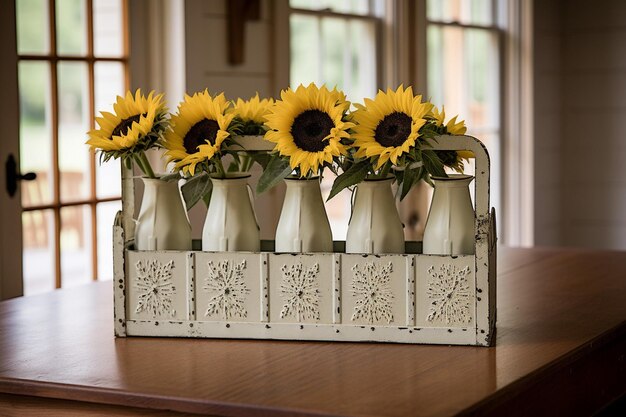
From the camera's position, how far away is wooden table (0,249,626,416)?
1389 mm

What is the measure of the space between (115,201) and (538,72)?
9.55 ft

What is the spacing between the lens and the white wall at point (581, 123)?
18.9 feet

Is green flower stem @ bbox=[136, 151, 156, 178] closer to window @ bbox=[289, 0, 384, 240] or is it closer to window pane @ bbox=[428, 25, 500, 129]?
window @ bbox=[289, 0, 384, 240]

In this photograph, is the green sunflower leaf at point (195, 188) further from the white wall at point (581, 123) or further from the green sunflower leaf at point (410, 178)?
the white wall at point (581, 123)

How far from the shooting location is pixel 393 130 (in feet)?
5.54

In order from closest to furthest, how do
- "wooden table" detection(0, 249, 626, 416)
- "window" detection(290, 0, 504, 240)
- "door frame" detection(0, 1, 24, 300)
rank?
"wooden table" detection(0, 249, 626, 416), "door frame" detection(0, 1, 24, 300), "window" detection(290, 0, 504, 240)

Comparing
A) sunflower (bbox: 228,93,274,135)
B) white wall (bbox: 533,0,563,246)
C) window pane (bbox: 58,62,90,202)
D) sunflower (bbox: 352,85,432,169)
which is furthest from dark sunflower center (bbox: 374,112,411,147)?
white wall (bbox: 533,0,563,246)

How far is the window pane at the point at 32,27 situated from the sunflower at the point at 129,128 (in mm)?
1567

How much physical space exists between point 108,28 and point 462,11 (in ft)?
7.38

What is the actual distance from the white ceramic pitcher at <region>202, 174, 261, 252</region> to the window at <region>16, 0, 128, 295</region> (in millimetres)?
1617

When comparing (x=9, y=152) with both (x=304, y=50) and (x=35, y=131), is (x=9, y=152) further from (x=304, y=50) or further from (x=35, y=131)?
(x=304, y=50)

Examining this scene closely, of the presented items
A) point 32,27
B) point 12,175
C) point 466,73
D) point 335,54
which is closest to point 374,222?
point 12,175

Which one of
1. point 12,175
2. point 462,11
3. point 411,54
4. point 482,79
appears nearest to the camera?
point 12,175

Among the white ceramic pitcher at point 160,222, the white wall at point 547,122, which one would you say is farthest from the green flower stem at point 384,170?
the white wall at point 547,122
